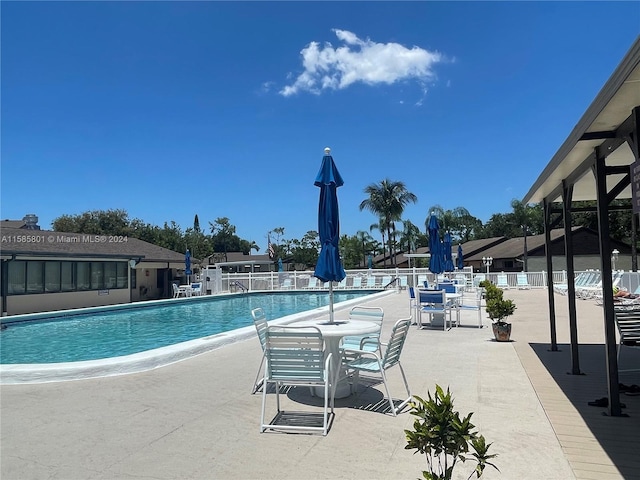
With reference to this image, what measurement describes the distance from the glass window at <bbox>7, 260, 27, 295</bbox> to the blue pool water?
8.37ft

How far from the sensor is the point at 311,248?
63.4m

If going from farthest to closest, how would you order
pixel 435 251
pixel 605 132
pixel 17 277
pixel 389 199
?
pixel 389 199 → pixel 17 277 → pixel 435 251 → pixel 605 132

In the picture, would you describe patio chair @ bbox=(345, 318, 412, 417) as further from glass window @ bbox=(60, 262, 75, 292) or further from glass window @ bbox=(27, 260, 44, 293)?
glass window @ bbox=(60, 262, 75, 292)

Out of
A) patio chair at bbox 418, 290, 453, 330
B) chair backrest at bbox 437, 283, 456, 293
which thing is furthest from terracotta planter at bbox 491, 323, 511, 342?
chair backrest at bbox 437, 283, 456, 293

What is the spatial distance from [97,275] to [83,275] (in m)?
0.83

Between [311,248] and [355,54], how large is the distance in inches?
2027

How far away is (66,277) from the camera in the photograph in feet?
62.3

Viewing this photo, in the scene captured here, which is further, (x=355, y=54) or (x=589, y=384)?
(x=355, y=54)

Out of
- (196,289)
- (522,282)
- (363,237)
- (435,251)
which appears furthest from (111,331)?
(363,237)

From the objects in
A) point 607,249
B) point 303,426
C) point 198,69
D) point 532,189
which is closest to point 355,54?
point 198,69

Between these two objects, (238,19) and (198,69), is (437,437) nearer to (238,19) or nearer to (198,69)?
(238,19)

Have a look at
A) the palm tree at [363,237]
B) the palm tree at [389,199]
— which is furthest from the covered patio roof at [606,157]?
the palm tree at [363,237]

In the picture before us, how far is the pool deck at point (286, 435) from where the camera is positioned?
2.96 meters

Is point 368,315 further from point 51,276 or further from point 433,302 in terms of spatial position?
point 51,276
